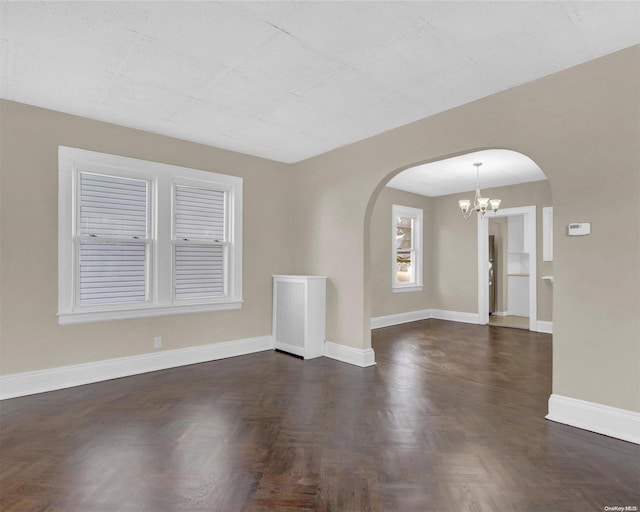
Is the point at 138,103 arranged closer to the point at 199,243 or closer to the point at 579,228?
the point at 199,243

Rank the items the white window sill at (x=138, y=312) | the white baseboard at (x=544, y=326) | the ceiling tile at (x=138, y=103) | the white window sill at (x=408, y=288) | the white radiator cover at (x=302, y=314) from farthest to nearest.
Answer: the white window sill at (x=408, y=288) < the white baseboard at (x=544, y=326) < the white radiator cover at (x=302, y=314) < the white window sill at (x=138, y=312) < the ceiling tile at (x=138, y=103)

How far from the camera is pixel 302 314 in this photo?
15.0 ft

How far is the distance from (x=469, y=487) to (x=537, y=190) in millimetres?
5832

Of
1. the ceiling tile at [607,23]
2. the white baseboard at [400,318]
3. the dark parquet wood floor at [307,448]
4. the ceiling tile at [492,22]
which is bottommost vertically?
the dark parquet wood floor at [307,448]

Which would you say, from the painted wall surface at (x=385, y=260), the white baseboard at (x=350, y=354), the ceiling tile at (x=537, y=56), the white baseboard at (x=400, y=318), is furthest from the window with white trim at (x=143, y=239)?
the ceiling tile at (x=537, y=56)

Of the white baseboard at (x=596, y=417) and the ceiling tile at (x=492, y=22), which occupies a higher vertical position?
the ceiling tile at (x=492, y=22)

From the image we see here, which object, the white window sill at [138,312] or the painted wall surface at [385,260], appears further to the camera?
the painted wall surface at [385,260]

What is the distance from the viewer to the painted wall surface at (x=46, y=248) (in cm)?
322

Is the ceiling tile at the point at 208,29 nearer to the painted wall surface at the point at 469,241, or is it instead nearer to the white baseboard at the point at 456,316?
the painted wall surface at the point at 469,241

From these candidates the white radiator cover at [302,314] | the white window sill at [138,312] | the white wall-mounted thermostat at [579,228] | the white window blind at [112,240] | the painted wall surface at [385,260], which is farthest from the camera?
the painted wall surface at [385,260]

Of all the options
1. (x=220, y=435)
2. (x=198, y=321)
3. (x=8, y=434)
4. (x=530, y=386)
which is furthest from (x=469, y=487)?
(x=198, y=321)

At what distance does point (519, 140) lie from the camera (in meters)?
2.96

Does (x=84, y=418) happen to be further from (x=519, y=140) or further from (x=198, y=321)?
(x=519, y=140)

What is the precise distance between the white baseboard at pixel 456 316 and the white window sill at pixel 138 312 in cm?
471
